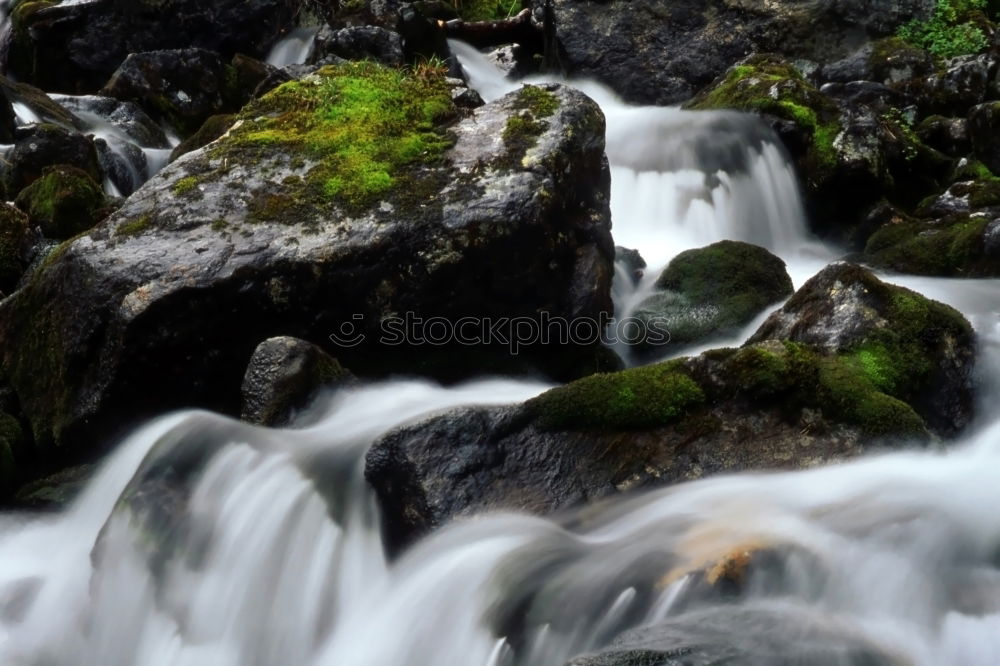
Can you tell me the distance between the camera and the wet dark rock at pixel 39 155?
9.16 meters

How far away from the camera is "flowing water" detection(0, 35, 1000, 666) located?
3.35m

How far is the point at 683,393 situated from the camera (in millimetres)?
4664

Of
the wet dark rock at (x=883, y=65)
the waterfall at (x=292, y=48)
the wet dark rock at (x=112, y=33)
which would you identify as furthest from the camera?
the waterfall at (x=292, y=48)

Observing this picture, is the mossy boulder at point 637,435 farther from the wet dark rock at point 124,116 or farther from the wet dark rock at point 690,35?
the wet dark rock at point 690,35

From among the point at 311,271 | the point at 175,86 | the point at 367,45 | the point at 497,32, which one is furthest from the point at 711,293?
the point at 497,32

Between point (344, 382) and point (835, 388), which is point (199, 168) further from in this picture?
point (835, 388)

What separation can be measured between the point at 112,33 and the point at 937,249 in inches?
491

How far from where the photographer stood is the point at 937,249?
316 inches

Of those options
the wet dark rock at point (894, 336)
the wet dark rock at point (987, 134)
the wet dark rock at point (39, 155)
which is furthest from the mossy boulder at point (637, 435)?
the wet dark rock at point (39, 155)

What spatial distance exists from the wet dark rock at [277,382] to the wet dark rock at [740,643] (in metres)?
2.87

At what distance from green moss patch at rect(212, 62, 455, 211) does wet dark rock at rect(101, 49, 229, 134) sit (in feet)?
18.8

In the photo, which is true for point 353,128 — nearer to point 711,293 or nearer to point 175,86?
point 711,293

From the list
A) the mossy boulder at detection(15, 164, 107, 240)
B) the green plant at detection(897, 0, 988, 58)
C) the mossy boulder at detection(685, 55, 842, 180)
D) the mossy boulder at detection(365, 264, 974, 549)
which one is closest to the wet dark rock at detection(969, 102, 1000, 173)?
the mossy boulder at detection(685, 55, 842, 180)

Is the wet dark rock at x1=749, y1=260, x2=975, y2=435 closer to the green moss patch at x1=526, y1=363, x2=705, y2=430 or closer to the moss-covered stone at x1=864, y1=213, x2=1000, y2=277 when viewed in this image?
the green moss patch at x1=526, y1=363, x2=705, y2=430
